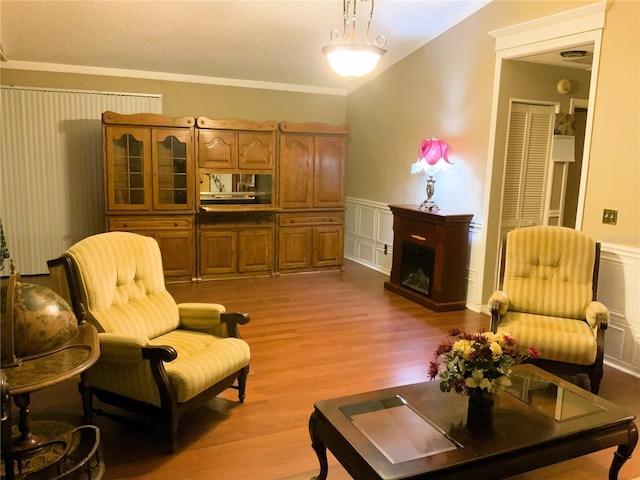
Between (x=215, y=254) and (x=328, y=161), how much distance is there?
1834 millimetres

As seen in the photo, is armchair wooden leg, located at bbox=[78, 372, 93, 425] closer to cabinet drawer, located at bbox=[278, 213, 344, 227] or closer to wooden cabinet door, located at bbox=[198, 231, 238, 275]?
wooden cabinet door, located at bbox=[198, 231, 238, 275]

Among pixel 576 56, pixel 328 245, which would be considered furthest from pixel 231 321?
pixel 576 56

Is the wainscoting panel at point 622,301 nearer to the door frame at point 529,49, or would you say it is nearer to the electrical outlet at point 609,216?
the electrical outlet at point 609,216

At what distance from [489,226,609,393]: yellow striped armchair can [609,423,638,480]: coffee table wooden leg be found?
927 millimetres

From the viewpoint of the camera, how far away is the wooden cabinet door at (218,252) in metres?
5.96

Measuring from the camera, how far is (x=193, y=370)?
2.61 m

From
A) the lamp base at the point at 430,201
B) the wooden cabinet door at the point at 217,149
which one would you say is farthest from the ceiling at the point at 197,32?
the lamp base at the point at 430,201

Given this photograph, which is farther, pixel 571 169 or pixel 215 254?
pixel 215 254

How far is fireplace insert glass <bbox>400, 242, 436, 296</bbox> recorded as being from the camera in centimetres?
522

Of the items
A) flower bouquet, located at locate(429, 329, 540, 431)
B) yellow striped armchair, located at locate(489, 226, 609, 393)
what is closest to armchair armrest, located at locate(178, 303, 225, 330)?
flower bouquet, located at locate(429, 329, 540, 431)

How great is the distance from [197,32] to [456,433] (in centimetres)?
463

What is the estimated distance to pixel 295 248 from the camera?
253 inches

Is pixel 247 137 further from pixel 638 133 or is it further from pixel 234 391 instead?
pixel 638 133

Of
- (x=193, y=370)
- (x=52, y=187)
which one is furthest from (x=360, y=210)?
(x=193, y=370)
